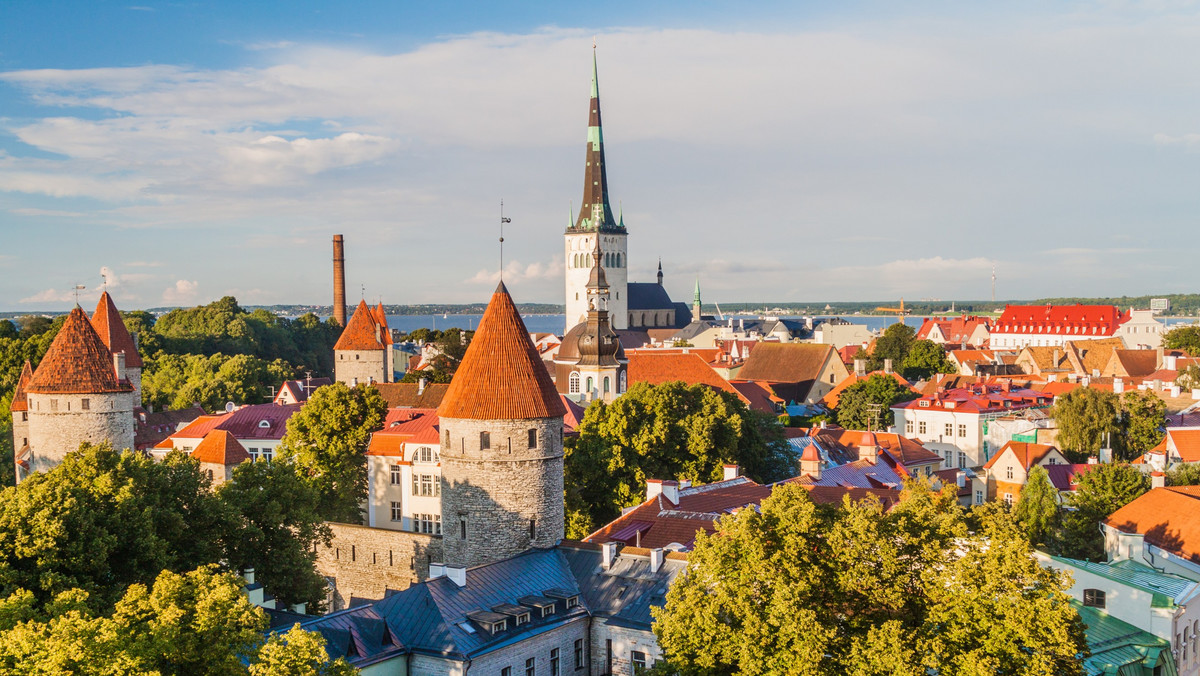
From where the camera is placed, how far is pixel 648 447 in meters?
42.0

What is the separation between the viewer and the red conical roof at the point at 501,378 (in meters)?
30.8

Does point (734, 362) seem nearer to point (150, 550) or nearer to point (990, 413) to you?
point (990, 413)

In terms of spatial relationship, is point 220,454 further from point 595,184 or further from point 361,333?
point 595,184

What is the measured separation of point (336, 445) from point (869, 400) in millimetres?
38494

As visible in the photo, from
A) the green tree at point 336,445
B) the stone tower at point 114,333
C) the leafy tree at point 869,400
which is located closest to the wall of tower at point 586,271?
the leafy tree at point 869,400

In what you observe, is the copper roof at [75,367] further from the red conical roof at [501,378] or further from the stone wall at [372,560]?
the red conical roof at [501,378]

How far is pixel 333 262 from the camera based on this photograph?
114812 millimetres

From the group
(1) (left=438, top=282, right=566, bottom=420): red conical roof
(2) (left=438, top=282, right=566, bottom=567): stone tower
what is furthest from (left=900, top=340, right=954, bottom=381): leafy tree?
(2) (left=438, top=282, right=566, bottom=567): stone tower

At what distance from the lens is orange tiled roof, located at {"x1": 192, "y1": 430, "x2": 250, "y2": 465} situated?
45250 millimetres

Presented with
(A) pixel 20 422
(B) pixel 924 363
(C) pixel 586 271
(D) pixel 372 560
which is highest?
(C) pixel 586 271

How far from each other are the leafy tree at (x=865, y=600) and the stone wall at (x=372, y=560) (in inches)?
590

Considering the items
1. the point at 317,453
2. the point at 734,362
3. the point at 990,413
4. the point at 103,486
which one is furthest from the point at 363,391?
the point at 734,362

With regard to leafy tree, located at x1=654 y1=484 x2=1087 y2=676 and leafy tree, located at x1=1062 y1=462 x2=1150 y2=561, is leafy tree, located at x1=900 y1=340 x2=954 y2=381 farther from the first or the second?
leafy tree, located at x1=654 y1=484 x2=1087 y2=676

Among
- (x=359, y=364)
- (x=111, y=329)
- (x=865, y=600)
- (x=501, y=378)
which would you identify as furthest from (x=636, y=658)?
(x=359, y=364)
